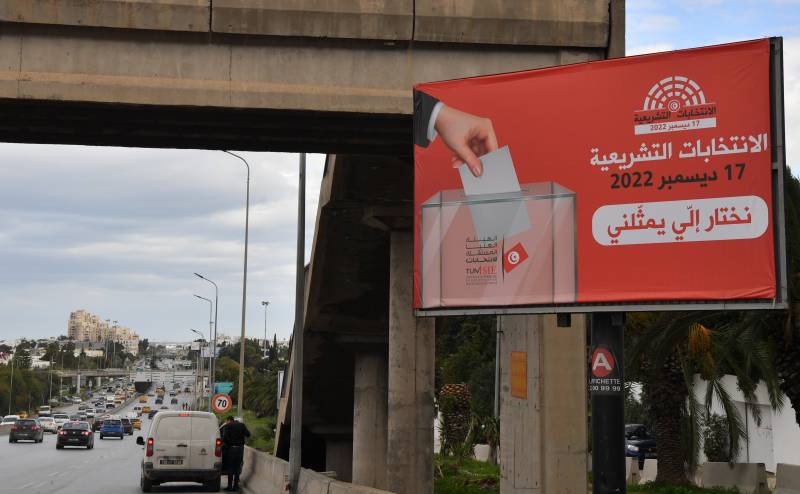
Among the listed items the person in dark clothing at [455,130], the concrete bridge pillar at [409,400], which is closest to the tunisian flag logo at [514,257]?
A: the person in dark clothing at [455,130]

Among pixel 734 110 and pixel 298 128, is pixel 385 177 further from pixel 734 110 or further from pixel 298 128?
pixel 734 110

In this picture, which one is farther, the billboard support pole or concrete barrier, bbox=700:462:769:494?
concrete barrier, bbox=700:462:769:494

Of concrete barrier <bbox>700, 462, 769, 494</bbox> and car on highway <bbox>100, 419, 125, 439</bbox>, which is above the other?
concrete barrier <bbox>700, 462, 769, 494</bbox>

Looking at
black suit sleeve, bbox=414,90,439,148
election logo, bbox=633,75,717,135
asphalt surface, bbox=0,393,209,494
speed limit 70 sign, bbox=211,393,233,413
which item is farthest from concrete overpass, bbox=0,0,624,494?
speed limit 70 sign, bbox=211,393,233,413

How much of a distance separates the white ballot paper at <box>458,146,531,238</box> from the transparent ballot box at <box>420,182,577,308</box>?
0.01m

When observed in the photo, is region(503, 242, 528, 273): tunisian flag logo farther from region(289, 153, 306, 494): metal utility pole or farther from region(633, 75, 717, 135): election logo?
region(289, 153, 306, 494): metal utility pole

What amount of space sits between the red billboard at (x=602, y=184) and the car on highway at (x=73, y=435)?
3955cm

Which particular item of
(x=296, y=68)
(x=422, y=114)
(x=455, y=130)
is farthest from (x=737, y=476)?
(x=296, y=68)

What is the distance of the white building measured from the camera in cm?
3419

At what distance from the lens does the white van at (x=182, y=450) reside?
80.4 ft

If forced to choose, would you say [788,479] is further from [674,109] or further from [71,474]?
[71,474]

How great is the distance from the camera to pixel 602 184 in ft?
42.4

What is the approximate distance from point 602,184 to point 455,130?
236 cm

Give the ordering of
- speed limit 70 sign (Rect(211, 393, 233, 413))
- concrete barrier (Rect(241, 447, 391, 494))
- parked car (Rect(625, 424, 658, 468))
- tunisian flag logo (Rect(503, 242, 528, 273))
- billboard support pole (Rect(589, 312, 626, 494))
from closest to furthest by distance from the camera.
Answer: billboard support pole (Rect(589, 312, 626, 494)) → tunisian flag logo (Rect(503, 242, 528, 273)) → concrete barrier (Rect(241, 447, 391, 494)) → speed limit 70 sign (Rect(211, 393, 233, 413)) → parked car (Rect(625, 424, 658, 468))
